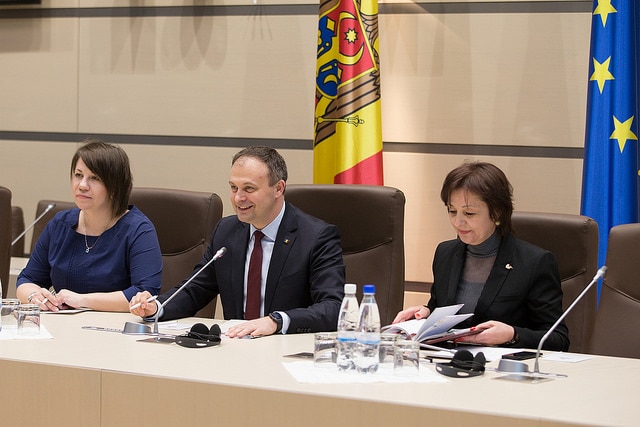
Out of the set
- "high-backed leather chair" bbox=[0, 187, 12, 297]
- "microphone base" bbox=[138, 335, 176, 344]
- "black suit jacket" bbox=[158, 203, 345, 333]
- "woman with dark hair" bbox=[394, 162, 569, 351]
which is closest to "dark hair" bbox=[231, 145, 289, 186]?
"black suit jacket" bbox=[158, 203, 345, 333]

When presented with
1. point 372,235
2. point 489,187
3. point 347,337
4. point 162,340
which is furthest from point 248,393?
point 372,235

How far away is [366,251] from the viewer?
3320 millimetres

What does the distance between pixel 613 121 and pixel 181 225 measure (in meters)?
1.82

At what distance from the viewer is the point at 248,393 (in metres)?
1.98

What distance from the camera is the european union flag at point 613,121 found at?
361 centimetres

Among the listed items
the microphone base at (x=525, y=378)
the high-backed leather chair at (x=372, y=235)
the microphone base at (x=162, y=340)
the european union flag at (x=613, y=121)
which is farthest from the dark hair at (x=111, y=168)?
the european union flag at (x=613, y=121)

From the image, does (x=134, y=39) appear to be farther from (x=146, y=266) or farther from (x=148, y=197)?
(x=146, y=266)

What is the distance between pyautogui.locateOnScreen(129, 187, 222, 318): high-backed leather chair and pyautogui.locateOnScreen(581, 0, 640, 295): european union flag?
154 centimetres

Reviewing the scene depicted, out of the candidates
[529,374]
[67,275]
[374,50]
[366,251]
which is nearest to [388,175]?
[374,50]

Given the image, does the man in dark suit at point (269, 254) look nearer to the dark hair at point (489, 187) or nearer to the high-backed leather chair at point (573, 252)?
the dark hair at point (489, 187)

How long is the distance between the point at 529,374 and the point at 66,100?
3.66 meters

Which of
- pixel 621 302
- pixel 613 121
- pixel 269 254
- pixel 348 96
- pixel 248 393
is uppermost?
pixel 348 96

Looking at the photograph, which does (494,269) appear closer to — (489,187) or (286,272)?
(489,187)

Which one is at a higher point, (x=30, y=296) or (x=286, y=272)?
(x=286, y=272)
